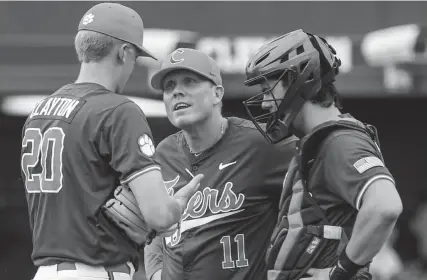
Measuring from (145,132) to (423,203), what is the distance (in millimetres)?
7757

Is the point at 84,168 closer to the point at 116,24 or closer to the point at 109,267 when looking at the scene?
the point at 109,267

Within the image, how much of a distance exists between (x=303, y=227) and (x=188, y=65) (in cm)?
123

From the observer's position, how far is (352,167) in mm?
3600

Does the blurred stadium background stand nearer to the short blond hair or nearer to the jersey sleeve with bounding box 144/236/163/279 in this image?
the jersey sleeve with bounding box 144/236/163/279

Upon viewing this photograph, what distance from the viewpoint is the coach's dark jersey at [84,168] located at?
3771 mm

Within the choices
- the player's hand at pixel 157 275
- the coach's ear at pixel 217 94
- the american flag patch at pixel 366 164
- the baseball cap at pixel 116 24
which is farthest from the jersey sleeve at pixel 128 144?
the player's hand at pixel 157 275

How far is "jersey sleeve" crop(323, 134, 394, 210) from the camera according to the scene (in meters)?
3.56

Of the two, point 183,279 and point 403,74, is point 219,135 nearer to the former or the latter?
point 183,279

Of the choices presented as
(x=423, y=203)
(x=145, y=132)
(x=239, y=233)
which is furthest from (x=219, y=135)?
(x=423, y=203)

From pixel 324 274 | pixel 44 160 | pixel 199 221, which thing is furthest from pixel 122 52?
pixel 324 274

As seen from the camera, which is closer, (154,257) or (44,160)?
(44,160)

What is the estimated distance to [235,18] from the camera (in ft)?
33.5

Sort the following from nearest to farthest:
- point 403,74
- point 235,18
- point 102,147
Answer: point 102,147
point 403,74
point 235,18

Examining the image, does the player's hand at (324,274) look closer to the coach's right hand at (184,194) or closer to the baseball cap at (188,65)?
the coach's right hand at (184,194)
